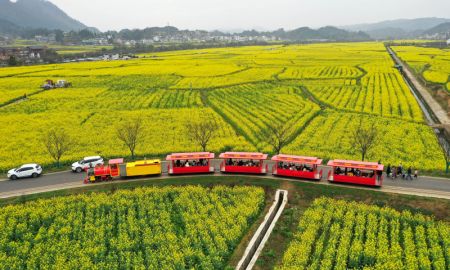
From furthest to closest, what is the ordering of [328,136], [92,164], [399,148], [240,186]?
[328,136]
[399,148]
[92,164]
[240,186]

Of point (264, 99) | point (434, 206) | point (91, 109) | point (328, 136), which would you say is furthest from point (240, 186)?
point (91, 109)

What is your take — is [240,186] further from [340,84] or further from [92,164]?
[340,84]

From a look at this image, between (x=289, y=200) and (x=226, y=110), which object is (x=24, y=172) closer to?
(x=289, y=200)

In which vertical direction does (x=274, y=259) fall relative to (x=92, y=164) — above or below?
below

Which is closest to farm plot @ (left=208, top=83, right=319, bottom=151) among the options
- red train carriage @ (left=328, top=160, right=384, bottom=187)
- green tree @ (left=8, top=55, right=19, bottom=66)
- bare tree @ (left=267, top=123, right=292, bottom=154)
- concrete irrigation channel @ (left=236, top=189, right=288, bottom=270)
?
bare tree @ (left=267, top=123, right=292, bottom=154)

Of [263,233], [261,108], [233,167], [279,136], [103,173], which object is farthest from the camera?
[261,108]

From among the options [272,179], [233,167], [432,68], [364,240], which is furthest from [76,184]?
[432,68]
